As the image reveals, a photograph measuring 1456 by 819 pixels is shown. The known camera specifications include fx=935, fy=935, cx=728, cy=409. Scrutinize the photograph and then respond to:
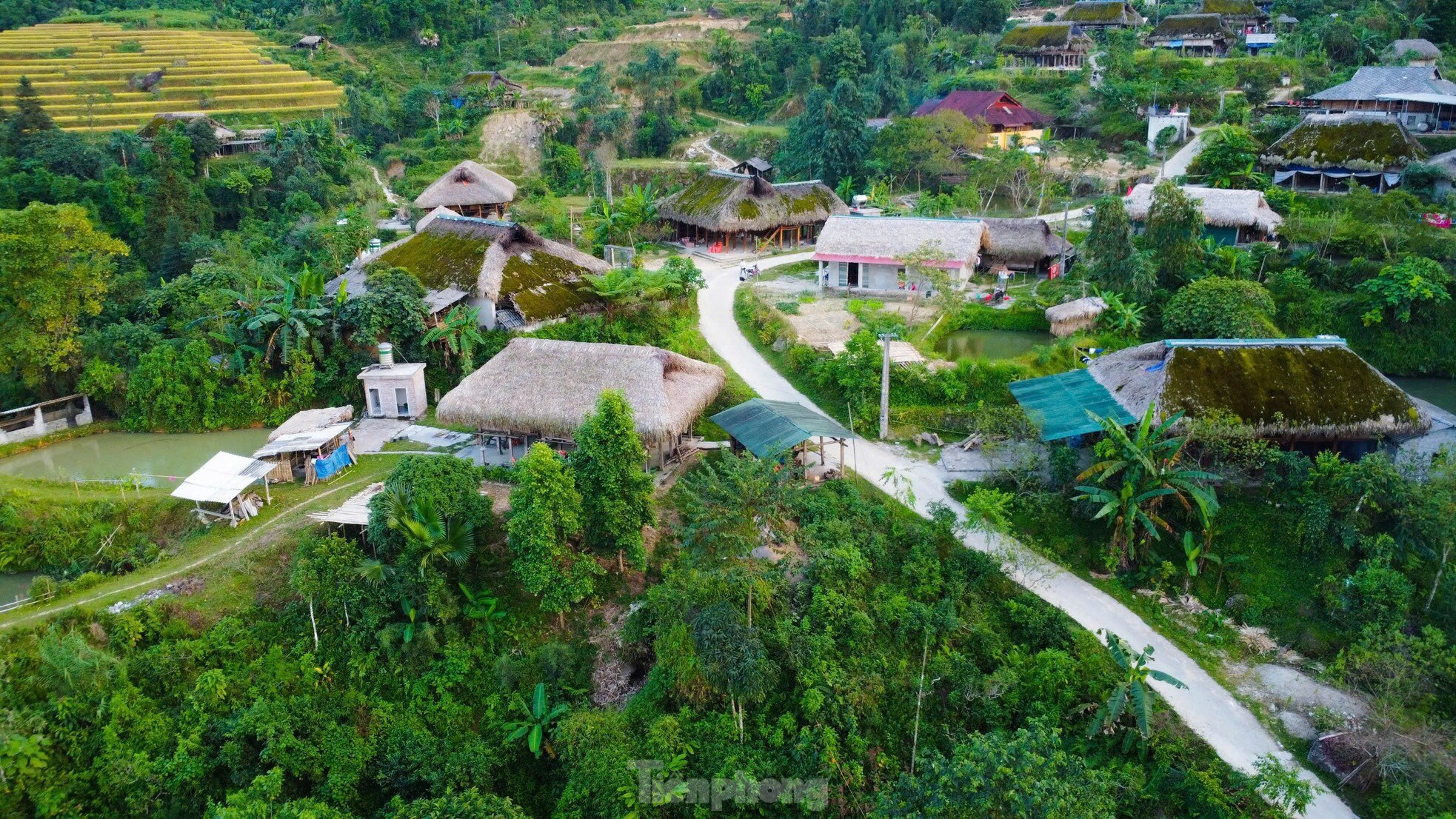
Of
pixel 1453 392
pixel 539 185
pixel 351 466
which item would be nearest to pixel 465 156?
pixel 539 185

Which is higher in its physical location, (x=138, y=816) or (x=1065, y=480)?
(x=1065, y=480)

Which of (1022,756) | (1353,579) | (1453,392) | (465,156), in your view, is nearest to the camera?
(1022,756)

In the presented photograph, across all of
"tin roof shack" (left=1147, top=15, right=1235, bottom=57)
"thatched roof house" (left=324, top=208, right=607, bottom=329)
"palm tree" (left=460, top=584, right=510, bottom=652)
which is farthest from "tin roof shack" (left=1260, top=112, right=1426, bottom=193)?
"palm tree" (left=460, top=584, right=510, bottom=652)

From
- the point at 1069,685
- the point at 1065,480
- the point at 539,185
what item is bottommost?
the point at 1069,685

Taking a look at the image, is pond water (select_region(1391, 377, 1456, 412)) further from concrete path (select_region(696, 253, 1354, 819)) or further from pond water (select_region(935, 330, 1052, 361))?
concrete path (select_region(696, 253, 1354, 819))

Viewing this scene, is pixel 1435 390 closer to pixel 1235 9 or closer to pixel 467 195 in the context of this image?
pixel 467 195

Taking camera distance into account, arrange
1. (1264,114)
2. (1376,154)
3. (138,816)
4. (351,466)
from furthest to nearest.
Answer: (1264,114)
(1376,154)
(351,466)
(138,816)

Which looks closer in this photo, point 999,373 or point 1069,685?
point 1069,685

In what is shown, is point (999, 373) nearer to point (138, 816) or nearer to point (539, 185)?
point (138, 816)
